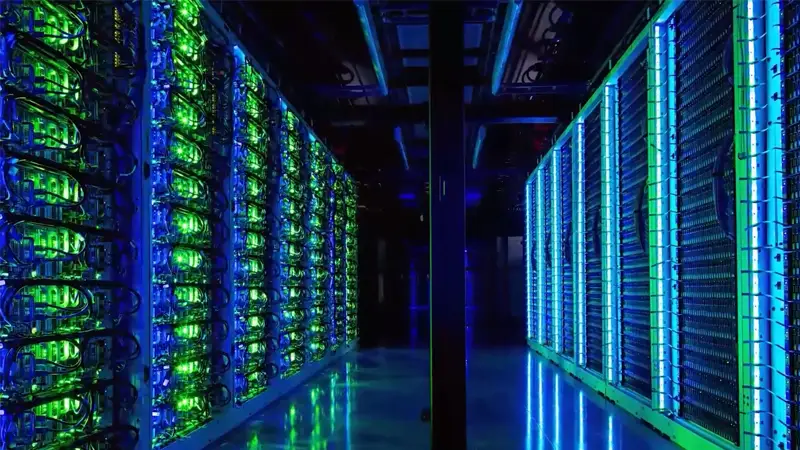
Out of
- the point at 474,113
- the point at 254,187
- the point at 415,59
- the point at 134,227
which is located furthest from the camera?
the point at 474,113

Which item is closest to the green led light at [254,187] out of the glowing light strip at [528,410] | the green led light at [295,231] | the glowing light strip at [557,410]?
the green led light at [295,231]

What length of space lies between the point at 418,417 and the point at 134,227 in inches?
119

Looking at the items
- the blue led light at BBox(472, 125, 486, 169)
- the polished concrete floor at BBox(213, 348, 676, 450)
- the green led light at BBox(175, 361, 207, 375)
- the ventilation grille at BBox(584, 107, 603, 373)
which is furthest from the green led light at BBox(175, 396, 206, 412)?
the blue led light at BBox(472, 125, 486, 169)

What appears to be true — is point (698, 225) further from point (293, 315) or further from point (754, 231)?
point (293, 315)

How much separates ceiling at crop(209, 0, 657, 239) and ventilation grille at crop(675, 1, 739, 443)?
1.00 meters

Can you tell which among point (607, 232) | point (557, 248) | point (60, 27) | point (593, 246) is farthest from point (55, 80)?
point (557, 248)

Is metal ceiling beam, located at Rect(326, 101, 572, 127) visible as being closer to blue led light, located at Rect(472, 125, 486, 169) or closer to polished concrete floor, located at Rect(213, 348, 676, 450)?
blue led light, located at Rect(472, 125, 486, 169)

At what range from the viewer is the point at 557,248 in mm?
10195

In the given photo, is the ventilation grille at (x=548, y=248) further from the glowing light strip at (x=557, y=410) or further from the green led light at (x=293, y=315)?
the green led light at (x=293, y=315)

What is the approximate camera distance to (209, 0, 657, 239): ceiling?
591 centimetres

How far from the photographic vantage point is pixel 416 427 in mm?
5551

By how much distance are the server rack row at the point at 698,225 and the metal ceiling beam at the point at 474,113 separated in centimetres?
59

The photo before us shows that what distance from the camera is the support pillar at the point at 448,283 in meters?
4.25

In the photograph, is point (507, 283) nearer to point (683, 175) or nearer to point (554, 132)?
point (554, 132)
